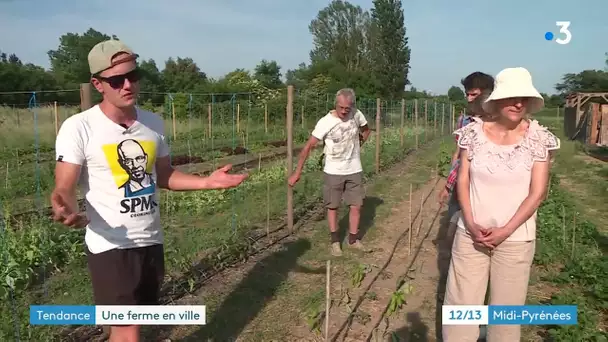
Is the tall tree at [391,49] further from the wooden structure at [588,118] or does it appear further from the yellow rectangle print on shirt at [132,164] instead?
the yellow rectangle print on shirt at [132,164]

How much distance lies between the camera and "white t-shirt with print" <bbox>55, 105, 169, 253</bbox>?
6.42 ft

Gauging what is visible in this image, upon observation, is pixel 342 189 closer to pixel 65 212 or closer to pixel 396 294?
pixel 396 294

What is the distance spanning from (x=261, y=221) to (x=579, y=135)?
17814 mm

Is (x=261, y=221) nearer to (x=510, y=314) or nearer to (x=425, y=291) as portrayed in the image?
(x=425, y=291)

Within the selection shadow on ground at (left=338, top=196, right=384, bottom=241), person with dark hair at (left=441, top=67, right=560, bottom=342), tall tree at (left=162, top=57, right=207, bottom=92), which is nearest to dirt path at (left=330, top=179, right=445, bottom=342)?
shadow on ground at (left=338, top=196, right=384, bottom=241)

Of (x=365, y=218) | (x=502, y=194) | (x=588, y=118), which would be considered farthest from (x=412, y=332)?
(x=588, y=118)

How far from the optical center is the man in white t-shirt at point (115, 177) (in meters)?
1.96

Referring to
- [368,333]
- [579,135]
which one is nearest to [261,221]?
[368,333]

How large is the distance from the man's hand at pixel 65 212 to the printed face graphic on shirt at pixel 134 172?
0.23 m

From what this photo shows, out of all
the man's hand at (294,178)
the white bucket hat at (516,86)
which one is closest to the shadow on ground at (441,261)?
the man's hand at (294,178)

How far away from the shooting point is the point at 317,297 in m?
3.91

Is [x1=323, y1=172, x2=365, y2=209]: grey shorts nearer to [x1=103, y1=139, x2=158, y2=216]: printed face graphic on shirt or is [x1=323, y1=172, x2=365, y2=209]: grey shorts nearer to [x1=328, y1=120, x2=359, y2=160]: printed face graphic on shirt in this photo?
[x1=328, y1=120, x2=359, y2=160]: printed face graphic on shirt

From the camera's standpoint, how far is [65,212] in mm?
1763

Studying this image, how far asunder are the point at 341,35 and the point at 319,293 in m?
55.1
